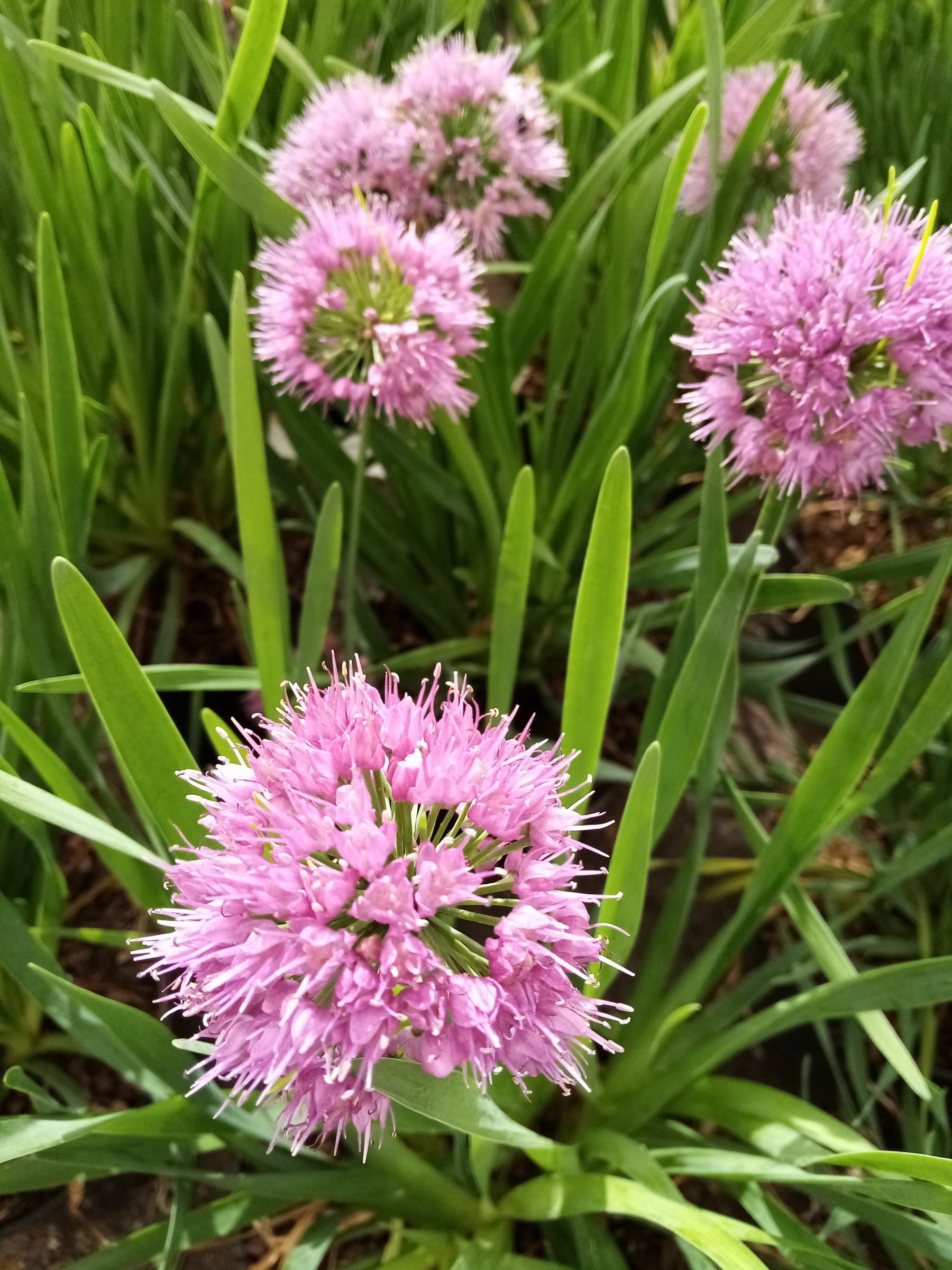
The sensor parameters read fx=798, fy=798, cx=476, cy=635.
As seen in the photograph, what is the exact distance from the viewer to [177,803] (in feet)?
1.46

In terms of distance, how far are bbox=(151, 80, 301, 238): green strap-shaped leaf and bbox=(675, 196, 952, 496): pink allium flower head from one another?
30 centimetres

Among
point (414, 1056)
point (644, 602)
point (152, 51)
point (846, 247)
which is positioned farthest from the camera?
point (644, 602)

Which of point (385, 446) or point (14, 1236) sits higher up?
point (385, 446)

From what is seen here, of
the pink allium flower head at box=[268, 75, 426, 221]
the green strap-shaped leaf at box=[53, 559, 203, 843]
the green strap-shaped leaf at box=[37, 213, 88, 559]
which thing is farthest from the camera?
the pink allium flower head at box=[268, 75, 426, 221]

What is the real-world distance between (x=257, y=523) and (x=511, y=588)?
17 cm

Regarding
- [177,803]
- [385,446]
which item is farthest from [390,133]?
[177,803]

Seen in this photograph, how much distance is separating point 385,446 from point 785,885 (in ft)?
1.52

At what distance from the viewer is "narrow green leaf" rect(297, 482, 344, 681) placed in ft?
1.67

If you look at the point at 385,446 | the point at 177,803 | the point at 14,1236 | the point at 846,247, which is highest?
the point at 846,247

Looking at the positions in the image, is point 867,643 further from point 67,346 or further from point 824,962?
point 67,346

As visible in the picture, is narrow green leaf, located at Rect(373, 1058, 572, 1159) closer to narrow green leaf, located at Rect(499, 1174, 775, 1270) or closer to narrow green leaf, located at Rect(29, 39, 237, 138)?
narrow green leaf, located at Rect(499, 1174, 775, 1270)

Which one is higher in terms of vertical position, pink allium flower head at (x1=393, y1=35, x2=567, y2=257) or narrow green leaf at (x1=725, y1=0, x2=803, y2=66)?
narrow green leaf at (x1=725, y1=0, x2=803, y2=66)

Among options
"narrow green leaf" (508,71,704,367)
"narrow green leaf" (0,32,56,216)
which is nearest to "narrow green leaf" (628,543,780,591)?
"narrow green leaf" (508,71,704,367)

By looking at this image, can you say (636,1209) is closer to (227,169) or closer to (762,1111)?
(762,1111)
